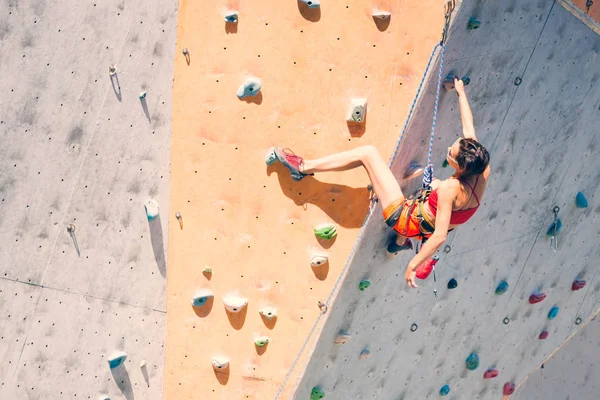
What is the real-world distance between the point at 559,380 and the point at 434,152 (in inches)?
191

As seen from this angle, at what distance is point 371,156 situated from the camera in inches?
181

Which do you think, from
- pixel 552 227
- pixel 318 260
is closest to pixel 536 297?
pixel 552 227

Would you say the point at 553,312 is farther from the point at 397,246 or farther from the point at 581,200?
the point at 397,246

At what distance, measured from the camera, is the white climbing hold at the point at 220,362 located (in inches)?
206

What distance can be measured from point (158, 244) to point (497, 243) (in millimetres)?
2548

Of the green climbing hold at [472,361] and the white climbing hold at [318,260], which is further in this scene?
the green climbing hold at [472,361]

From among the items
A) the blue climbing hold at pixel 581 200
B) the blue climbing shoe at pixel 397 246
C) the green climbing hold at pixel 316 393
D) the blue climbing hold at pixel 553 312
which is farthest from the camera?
the blue climbing hold at pixel 553 312

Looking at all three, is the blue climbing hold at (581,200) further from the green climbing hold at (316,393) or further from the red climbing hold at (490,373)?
the green climbing hold at (316,393)

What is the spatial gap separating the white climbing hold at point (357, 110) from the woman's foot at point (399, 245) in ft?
2.94

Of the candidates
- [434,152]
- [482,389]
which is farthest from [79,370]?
[482,389]

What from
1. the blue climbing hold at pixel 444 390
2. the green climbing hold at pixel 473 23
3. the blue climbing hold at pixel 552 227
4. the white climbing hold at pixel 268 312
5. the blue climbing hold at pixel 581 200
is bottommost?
the blue climbing hold at pixel 444 390

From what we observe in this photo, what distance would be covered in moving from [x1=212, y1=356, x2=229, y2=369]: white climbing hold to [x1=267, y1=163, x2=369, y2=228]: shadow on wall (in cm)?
118

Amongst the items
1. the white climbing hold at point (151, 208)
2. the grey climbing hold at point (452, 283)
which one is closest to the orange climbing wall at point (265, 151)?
the white climbing hold at point (151, 208)

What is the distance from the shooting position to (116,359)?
5.30m
